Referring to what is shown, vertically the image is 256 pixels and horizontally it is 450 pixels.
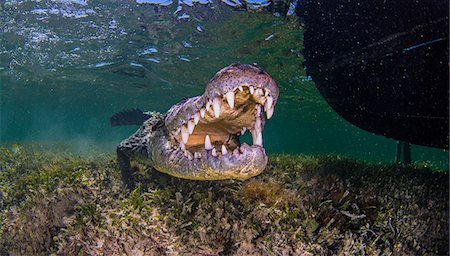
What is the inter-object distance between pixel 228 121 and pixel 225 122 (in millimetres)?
55

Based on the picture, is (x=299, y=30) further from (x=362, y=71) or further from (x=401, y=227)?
Answer: (x=401, y=227)

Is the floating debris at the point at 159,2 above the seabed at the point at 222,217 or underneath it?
above

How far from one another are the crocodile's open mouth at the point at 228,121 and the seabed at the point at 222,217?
2.27 ft

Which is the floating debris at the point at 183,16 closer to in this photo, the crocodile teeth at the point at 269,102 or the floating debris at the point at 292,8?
Result: the floating debris at the point at 292,8

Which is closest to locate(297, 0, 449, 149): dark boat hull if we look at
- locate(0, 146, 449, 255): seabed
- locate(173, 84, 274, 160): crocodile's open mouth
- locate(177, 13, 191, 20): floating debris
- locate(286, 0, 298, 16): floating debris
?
locate(0, 146, 449, 255): seabed

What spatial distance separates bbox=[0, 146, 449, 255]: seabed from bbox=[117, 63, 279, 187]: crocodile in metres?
0.52

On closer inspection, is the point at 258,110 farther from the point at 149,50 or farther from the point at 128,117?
the point at 149,50

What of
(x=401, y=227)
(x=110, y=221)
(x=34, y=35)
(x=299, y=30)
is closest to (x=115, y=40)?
(x=34, y=35)

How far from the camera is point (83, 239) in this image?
10.5 feet

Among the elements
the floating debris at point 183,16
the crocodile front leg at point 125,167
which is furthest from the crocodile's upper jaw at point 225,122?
the floating debris at point 183,16

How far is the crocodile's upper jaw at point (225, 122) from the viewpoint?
299 cm

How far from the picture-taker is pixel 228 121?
158 inches

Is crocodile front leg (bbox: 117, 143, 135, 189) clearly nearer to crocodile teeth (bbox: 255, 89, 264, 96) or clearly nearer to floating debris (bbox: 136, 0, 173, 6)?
crocodile teeth (bbox: 255, 89, 264, 96)

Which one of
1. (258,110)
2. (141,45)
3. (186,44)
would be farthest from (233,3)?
(258,110)
